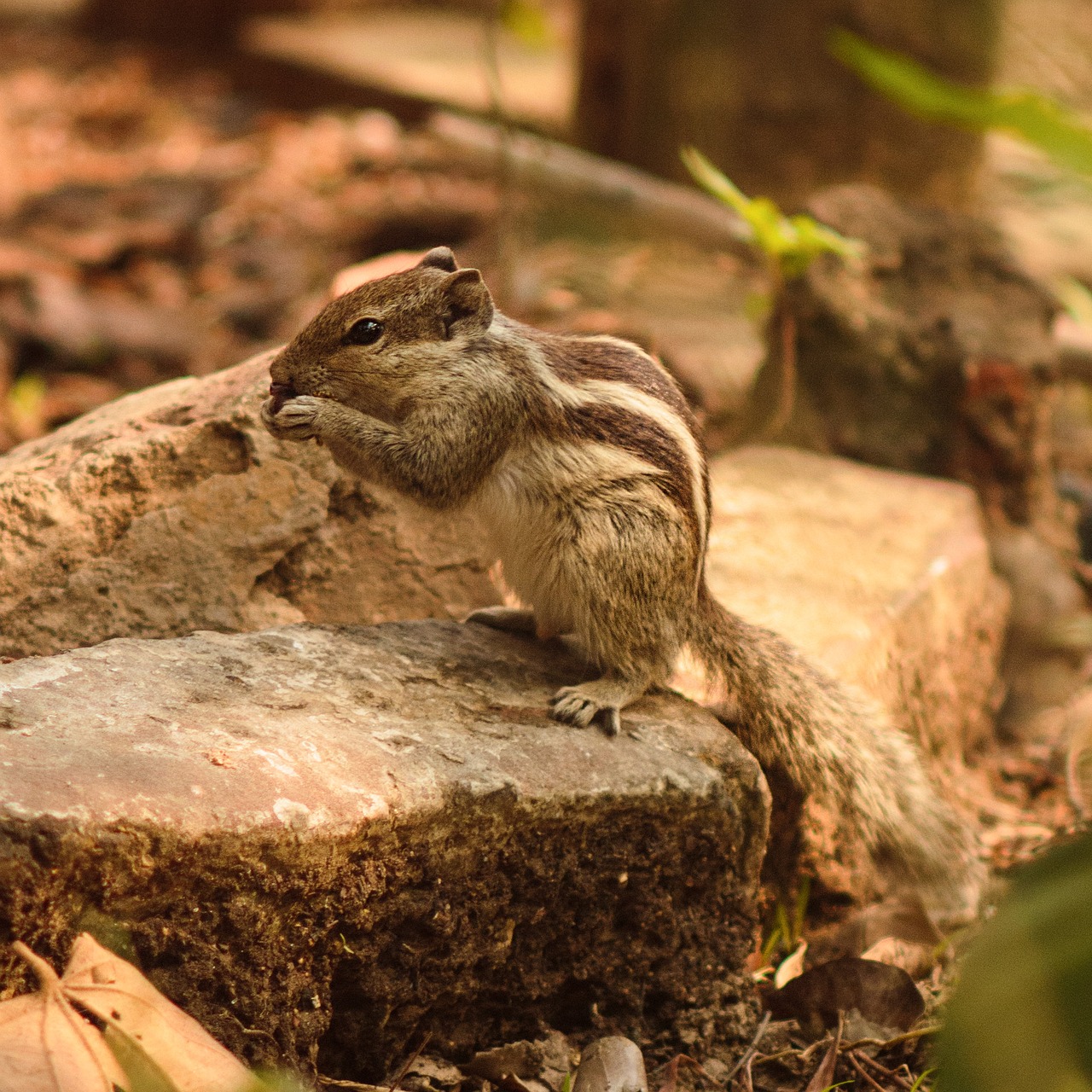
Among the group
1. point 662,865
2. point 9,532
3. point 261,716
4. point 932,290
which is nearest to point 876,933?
point 662,865

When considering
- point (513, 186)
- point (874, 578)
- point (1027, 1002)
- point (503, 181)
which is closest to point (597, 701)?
point (874, 578)

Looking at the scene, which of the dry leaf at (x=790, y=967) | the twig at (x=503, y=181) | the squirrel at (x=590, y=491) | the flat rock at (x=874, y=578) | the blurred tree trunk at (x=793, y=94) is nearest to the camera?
the squirrel at (x=590, y=491)

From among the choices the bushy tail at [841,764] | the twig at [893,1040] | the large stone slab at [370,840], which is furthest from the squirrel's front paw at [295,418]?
the twig at [893,1040]

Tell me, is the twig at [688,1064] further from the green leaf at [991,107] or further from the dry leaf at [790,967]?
the green leaf at [991,107]

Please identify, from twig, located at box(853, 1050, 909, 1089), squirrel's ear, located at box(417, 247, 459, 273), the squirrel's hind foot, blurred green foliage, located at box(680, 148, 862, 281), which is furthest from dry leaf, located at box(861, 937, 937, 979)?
blurred green foliage, located at box(680, 148, 862, 281)

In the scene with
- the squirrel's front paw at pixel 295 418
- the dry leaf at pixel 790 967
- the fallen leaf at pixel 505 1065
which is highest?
the squirrel's front paw at pixel 295 418

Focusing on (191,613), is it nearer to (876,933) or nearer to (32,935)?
(32,935)

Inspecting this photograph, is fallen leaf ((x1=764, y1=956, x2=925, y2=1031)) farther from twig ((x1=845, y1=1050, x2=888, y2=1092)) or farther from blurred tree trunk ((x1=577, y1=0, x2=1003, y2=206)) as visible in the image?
blurred tree trunk ((x1=577, y1=0, x2=1003, y2=206))

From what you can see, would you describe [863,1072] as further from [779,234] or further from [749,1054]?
[779,234]
